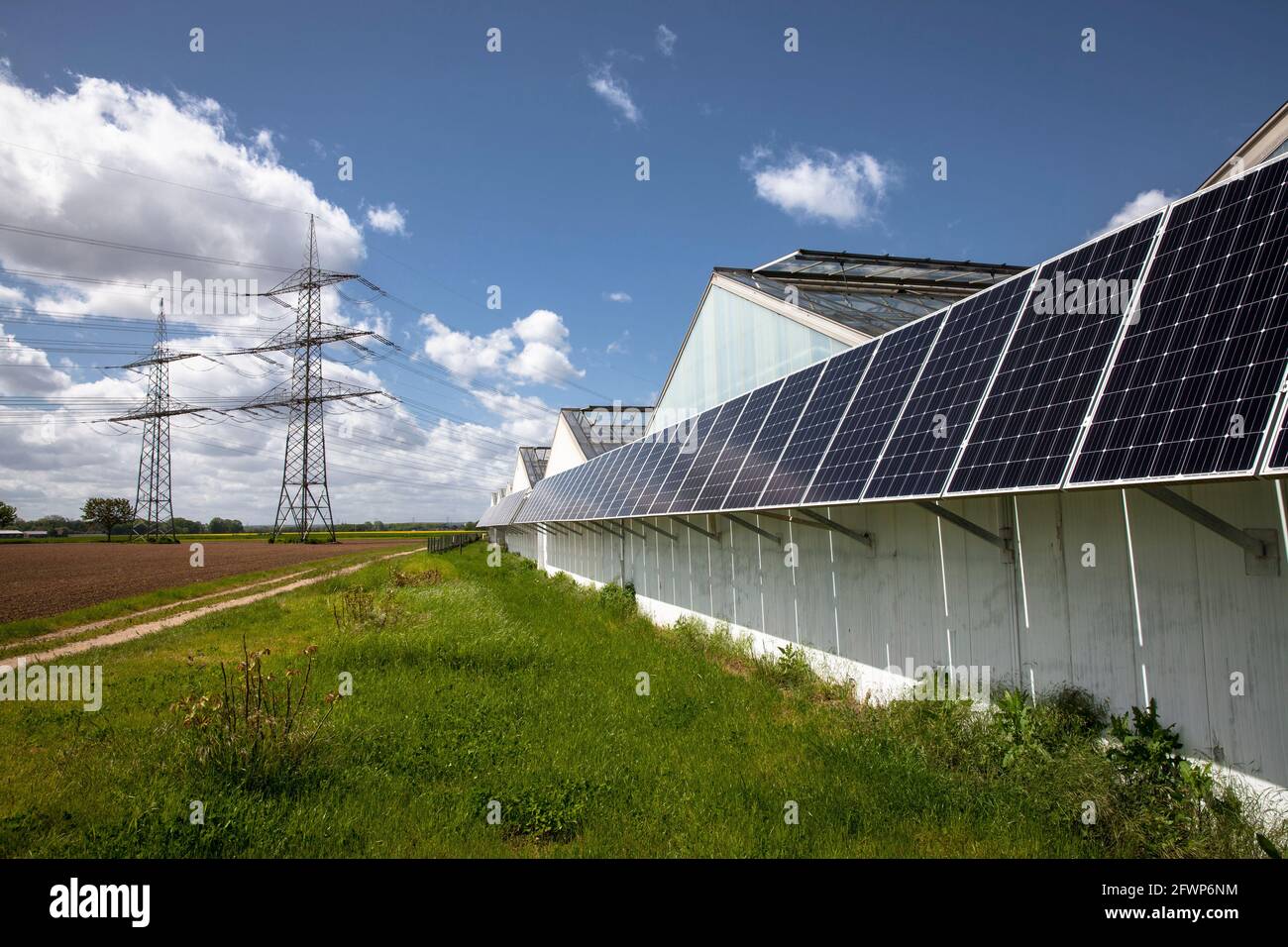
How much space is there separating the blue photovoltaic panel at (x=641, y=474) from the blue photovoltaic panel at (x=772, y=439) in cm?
614

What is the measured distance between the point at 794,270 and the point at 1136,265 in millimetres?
16305

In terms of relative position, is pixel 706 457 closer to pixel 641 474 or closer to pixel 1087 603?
pixel 641 474

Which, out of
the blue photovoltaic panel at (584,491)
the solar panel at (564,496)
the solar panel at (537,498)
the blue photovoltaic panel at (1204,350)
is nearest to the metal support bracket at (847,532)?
the blue photovoltaic panel at (1204,350)

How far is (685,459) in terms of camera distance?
18547mm

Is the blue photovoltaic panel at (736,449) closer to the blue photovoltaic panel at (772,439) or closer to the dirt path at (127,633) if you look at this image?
the blue photovoltaic panel at (772,439)

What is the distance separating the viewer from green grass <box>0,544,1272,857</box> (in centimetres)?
610

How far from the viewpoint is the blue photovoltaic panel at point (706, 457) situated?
15766 mm

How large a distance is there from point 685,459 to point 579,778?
11557 millimetres

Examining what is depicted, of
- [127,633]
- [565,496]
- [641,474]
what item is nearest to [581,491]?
[565,496]

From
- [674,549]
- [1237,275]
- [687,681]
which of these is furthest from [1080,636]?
[674,549]

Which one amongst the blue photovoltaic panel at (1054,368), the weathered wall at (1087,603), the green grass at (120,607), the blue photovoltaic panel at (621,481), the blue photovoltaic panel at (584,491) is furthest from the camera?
the blue photovoltaic panel at (584,491)

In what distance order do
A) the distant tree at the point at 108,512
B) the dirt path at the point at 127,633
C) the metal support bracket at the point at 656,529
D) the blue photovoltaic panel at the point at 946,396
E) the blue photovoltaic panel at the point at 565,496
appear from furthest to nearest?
the distant tree at the point at 108,512, the blue photovoltaic panel at the point at 565,496, the metal support bracket at the point at 656,529, the dirt path at the point at 127,633, the blue photovoltaic panel at the point at 946,396
